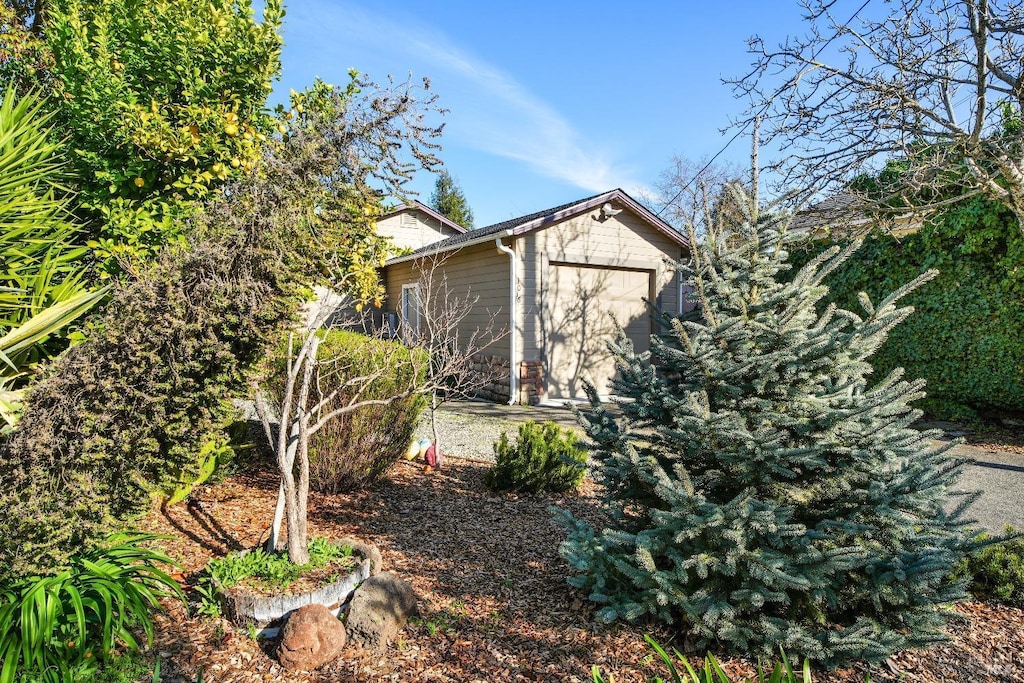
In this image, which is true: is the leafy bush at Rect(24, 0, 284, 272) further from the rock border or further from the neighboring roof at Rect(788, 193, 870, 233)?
the neighboring roof at Rect(788, 193, 870, 233)

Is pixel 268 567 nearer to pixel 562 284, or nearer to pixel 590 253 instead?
pixel 562 284

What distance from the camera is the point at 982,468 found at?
244 inches

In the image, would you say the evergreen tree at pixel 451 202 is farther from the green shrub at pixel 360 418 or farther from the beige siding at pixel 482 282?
the green shrub at pixel 360 418

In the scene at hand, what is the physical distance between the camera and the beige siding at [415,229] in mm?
17562

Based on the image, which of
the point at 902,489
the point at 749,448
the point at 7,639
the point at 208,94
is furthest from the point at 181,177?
the point at 902,489

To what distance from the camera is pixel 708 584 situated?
8.64ft

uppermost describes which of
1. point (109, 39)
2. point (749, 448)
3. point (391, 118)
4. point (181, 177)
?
point (109, 39)

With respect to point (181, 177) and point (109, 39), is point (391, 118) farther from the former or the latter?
point (109, 39)

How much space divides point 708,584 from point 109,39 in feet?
18.6

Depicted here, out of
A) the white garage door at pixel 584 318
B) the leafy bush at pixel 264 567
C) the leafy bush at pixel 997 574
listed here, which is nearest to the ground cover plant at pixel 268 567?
the leafy bush at pixel 264 567

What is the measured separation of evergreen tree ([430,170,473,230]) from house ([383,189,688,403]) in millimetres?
15862

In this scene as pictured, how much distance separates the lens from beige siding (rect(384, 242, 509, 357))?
10.3 metres

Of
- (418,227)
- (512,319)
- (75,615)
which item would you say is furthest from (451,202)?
(75,615)

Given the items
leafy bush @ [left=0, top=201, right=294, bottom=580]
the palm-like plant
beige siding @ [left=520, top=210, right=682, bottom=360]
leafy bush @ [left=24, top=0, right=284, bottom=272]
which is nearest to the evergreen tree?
beige siding @ [left=520, top=210, right=682, bottom=360]
